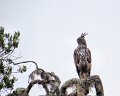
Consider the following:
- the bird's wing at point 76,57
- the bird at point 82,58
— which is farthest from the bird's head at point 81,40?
the bird's wing at point 76,57

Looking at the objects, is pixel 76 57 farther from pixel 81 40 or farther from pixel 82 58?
pixel 81 40

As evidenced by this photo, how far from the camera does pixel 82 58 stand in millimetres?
14719

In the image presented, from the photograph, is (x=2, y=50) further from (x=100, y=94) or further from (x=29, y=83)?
(x=100, y=94)

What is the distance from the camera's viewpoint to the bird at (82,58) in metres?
14.5

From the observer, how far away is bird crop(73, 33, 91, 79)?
14.5m

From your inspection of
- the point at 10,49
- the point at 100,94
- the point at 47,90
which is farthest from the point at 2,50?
the point at 100,94

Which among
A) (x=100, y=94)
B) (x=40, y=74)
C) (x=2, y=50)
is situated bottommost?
(x=100, y=94)

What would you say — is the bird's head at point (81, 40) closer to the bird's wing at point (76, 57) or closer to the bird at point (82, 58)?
the bird at point (82, 58)

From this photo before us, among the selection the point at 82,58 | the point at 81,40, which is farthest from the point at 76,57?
the point at 81,40

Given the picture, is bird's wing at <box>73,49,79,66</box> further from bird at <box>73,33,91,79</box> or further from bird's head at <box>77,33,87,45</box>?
bird's head at <box>77,33,87,45</box>

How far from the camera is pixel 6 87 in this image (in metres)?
14.2

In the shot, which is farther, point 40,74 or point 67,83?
point 40,74

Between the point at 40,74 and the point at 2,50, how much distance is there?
182 cm

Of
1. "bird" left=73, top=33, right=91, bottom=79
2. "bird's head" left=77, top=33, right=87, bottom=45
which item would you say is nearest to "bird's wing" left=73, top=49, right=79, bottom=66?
"bird" left=73, top=33, right=91, bottom=79
